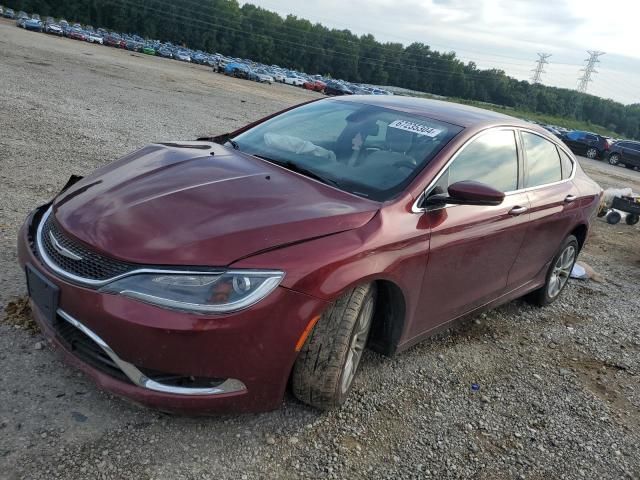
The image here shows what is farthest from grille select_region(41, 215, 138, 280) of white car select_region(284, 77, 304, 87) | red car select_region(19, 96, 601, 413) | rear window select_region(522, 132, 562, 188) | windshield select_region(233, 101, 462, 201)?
white car select_region(284, 77, 304, 87)

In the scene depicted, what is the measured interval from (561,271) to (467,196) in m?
2.56

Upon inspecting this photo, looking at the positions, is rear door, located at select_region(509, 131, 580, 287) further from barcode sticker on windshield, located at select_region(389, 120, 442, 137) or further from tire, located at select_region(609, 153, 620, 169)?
tire, located at select_region(609, 153, 620, 169)

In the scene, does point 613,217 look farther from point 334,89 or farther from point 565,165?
point 334,89

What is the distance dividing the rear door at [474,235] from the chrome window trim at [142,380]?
127cm

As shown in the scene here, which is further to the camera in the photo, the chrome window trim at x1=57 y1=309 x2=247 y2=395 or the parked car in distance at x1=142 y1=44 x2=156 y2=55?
the parked car in distance at x1=142 y1=44 x2=156 y2=55

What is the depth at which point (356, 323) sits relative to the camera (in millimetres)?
2752

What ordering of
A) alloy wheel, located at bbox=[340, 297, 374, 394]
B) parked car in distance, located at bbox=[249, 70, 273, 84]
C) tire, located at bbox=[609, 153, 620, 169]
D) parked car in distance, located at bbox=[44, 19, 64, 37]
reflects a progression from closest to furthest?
alloy wheel, located at bbox=[340, 297, 374, 394] → tire, located at bbox=[609, 153, 620, 169] → parked car in distance, located at bbox=[249, 70, 273, 84] → parked car in distance, located at bbox=[44, 19, 64, 37]

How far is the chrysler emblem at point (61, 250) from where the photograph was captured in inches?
97.2

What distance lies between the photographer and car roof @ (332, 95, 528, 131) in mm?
3750

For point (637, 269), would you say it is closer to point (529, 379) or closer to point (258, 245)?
point (529, 379)

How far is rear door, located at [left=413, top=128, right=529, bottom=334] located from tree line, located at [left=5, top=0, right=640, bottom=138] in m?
118

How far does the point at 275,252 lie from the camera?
2.43 m

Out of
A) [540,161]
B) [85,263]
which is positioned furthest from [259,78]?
[85,263]

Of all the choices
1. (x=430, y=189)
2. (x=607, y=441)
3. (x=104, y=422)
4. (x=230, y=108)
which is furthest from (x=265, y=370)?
(x=230, y=108)
